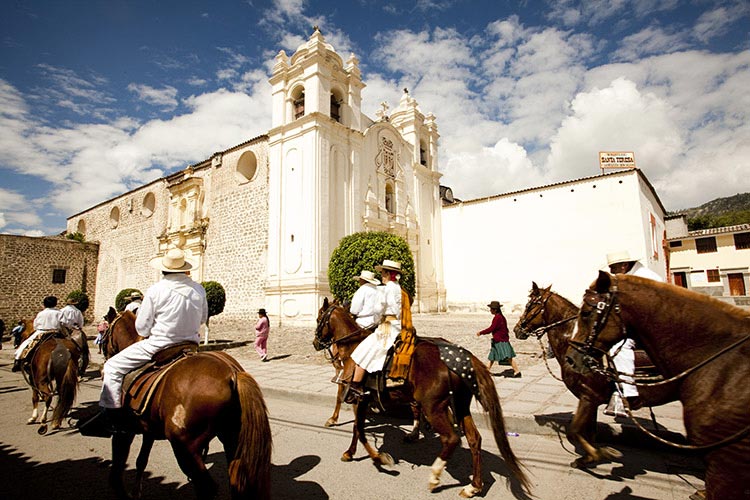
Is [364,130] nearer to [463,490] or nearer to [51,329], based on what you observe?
[51,329]

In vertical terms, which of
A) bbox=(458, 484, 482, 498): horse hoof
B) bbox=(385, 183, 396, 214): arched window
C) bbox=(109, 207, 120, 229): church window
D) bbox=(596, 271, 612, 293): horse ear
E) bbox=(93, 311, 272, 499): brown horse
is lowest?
bbox=(458, 484, 482, 498): horse hoof

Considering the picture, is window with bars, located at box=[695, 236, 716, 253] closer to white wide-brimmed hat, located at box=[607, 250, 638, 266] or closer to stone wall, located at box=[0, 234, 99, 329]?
white wide-brimmed hat, located at box=[607, 250, 638, 266]

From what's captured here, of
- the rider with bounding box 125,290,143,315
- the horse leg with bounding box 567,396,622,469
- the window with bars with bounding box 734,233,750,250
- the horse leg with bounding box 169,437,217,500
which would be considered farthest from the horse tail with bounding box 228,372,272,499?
the window with bars with bounding box 734,233,750,250

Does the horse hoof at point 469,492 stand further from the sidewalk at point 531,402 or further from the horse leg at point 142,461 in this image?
the horse leg at point 142,461

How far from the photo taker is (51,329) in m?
5.85

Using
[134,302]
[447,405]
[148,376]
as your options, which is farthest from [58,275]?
[447,405]

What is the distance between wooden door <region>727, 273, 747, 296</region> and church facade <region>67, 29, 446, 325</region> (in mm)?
21228

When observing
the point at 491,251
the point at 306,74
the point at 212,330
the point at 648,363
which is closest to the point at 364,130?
the point at 306,74

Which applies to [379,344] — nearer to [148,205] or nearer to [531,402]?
[531,402]

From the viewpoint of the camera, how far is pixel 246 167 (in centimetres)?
2203

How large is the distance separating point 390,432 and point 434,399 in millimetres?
1763

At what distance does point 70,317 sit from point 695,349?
26.2 ft

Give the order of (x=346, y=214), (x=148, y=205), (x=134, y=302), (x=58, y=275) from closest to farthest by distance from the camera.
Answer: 1. (x=134, y=302)
2. (x=346, y=214)
3. (x=58, y=275)
4. (x=148, y=205)

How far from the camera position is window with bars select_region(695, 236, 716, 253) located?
1106 inches
